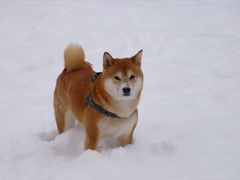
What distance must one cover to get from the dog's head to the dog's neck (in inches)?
2.1

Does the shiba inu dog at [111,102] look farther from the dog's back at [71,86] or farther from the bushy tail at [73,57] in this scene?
the bushy tail at [73,57]

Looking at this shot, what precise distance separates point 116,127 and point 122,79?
20.0 inches

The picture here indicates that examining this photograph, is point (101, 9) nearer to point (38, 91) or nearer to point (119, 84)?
point (38, 91)

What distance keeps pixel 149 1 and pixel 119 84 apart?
7453 mm

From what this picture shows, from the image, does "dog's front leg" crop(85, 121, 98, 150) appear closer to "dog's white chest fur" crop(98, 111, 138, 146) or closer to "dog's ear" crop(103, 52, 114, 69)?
"dog's white chest fur" crop(98, 111, 138, 146)

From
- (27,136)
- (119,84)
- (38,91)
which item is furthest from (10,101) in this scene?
(119,84)

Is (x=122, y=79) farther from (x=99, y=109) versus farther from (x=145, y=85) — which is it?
(x=145, y=85)

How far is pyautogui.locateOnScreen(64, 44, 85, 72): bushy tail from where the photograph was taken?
4.36 metres

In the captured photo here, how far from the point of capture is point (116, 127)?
12.1ft

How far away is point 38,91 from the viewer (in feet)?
Answer: 19.2

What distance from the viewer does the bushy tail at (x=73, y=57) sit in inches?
172

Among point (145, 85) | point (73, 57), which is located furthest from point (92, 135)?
point (145, 85)

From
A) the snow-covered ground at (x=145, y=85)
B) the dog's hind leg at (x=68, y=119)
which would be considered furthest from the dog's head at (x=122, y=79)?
the dog's hind leg at (x=68, y=119)

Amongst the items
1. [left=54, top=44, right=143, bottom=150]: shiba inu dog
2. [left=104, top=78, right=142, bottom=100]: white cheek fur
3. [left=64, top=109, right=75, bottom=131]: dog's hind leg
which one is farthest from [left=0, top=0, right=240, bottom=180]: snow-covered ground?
[left=104, top=78, right=142, bottom=100]: white cheek fur
